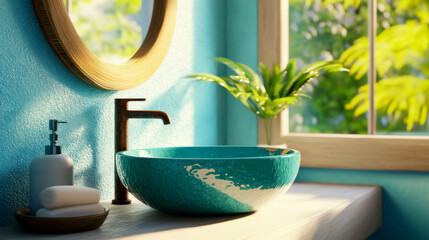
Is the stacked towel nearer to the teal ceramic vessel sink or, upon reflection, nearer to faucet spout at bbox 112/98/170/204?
the teal ceramic vessel sink

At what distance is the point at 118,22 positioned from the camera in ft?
4.76

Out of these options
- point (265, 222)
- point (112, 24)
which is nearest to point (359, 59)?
point (112, 24)

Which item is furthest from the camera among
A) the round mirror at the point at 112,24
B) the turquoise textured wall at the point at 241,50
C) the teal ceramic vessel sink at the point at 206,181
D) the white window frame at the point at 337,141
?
the turquoise textured wall at the point at 241,50

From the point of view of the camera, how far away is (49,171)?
105 cm

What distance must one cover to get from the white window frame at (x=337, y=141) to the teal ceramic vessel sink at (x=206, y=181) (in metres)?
0.76

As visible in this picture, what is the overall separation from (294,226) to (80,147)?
565 mm

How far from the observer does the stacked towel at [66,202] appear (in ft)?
3.16

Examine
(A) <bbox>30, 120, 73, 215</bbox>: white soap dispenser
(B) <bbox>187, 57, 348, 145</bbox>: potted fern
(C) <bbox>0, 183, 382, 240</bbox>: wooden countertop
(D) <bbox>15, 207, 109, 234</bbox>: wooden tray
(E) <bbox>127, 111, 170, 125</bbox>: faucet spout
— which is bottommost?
(C) <bbox>0, 183, 382, 240</bbox>: wooden countertop

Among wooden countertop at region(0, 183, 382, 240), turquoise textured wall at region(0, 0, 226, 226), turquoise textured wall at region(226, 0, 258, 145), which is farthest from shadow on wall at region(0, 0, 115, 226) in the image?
turquoise textured wall at region(226, 0, 258, 145)

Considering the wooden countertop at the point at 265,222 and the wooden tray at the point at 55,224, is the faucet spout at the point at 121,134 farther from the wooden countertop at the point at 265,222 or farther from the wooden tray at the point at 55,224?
the wooden tray at the point at 55,224

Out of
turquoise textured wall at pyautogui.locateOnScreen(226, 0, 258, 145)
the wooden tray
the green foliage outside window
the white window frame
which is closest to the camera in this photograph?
the wooden tray

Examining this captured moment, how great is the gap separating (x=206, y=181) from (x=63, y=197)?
0.29m

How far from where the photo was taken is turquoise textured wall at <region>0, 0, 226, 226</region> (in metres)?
1.08

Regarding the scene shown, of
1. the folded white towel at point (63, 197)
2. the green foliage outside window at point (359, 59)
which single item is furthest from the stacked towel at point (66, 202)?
the green foliage outside window at point (359, 59)
